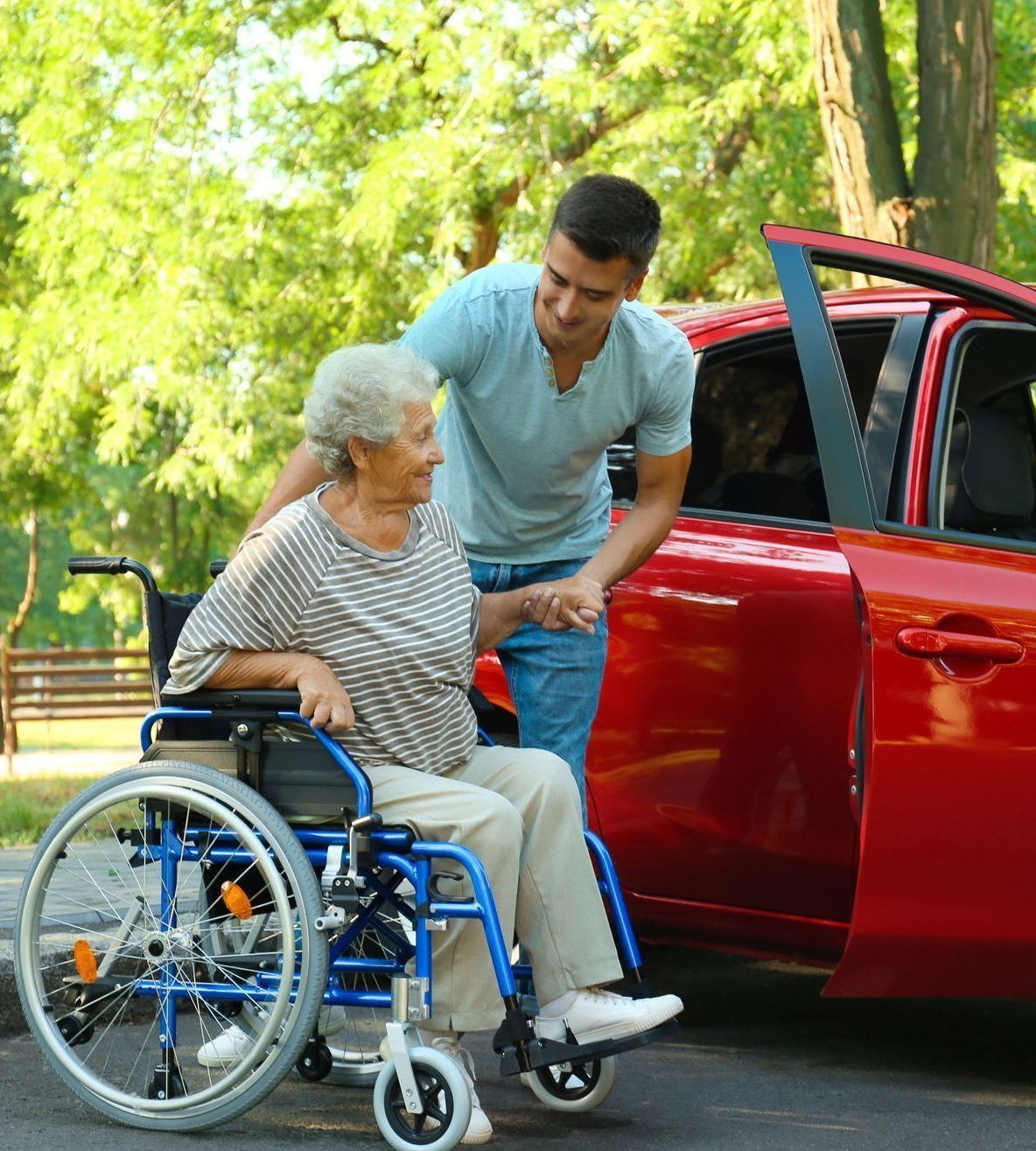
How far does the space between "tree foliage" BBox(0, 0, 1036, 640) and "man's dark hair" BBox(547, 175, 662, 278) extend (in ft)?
27.4

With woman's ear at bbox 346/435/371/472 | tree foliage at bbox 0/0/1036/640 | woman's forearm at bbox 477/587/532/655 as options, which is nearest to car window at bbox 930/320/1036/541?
woman's forearm at bbox 477/587/532/655

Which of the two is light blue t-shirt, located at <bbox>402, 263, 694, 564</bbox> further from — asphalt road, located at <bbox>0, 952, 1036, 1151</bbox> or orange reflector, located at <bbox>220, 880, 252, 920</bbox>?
asphalt road, located at <bbox>0, 952, 1036, 1151</bbox>

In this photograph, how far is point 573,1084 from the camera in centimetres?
374

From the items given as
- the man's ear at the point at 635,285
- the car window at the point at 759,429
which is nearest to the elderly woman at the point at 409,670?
the man's ear at the point at 635,285

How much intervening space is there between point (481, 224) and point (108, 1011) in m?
10.4

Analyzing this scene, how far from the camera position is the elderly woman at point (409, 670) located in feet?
11.4

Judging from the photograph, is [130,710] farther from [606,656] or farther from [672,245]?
[606,656]

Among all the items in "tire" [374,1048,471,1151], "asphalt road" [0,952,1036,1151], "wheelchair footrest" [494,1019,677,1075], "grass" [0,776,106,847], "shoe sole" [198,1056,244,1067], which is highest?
"wheelchair footrest" [494,1019,677,1075]

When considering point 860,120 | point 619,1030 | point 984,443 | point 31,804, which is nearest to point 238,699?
point 619,1030

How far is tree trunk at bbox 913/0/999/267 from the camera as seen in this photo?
757cm

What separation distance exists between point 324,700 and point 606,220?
1044mm

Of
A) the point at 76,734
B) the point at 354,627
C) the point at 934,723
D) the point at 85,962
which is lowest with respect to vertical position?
the point at 76,734

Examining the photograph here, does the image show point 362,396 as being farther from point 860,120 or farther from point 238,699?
point 860,120

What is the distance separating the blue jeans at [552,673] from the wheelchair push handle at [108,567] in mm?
690
